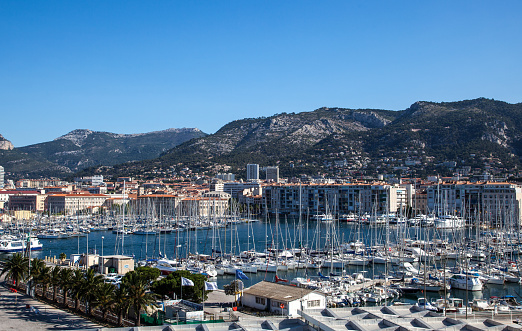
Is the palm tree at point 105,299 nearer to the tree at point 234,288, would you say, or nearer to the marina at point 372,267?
the tree at point 234,288

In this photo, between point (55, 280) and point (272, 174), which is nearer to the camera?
point (55, 280)

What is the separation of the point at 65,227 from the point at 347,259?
40711 millimetres

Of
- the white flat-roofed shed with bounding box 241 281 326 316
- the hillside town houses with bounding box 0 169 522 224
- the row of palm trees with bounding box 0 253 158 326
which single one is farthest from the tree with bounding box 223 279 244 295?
the hillside town houses with bounding box 0 169 522 224

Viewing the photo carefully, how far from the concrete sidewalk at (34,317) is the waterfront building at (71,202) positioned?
245 feet

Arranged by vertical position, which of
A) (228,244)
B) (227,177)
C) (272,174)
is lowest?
(228,244)

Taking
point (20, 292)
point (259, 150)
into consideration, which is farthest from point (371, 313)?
point (259, 150)

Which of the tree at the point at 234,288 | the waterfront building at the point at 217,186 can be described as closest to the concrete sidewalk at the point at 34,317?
the tree at the point at 234,288

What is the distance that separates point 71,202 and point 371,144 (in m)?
83.7

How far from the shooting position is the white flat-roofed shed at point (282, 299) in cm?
2016

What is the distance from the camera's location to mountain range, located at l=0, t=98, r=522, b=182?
125812 mm

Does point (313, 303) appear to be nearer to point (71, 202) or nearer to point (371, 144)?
point (71, 202)

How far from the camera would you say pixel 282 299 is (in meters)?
20.4

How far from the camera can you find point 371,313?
1524cm

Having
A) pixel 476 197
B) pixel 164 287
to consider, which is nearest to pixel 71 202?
pixel 476 197
